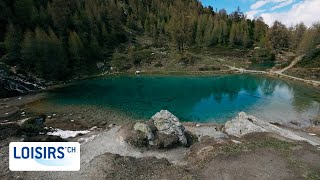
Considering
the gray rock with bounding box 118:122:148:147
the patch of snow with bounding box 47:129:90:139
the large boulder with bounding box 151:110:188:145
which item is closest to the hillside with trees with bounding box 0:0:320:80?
the patch of snow with bounding box 47:129:90:139

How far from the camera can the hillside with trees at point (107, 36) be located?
100 meters

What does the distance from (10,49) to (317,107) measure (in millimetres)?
96270

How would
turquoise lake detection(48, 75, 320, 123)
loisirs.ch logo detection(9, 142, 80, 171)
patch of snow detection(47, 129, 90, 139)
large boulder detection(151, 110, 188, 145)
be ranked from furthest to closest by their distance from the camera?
turquoise lake detection(48, 75, 320, 123)
patch of snow detection(47, 129, 90, 139)
large boulder detection(151, 110, 188, 145)
loisirs.ch logo detection(9, 142, 80, 171)

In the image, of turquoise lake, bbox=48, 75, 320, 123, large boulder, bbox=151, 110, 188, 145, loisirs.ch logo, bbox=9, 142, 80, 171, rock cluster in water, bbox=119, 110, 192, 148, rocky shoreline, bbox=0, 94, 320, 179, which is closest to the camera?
loisirs.ch logo, bbox=9, 142, 80, 171

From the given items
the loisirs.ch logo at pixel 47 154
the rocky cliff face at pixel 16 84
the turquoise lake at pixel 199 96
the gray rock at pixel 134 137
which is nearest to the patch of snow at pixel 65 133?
the gray rock at pixel 134 137

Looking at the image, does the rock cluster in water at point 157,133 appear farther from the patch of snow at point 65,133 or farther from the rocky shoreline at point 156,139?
the patch of snow at point 65,133

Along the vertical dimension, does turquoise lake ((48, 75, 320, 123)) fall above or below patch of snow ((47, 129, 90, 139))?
above

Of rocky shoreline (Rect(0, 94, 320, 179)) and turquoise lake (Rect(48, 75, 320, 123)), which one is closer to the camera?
rocky shoreline (Rect(0, 94, 320, 179))

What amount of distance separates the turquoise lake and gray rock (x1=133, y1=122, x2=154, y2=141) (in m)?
16.4

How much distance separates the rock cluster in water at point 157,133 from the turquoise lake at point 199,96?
15351 mm

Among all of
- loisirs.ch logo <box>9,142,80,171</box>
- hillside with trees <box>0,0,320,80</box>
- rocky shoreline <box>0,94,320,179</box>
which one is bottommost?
rocky shoreline <box>0,94,320,179</box>

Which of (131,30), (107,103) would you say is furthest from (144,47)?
(107,103)

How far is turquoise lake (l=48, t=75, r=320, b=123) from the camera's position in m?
67.9

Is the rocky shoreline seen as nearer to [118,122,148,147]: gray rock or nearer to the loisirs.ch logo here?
[118,122,148,147]: gray rock
